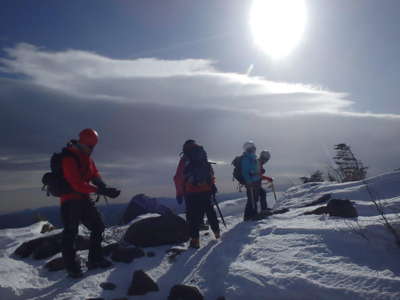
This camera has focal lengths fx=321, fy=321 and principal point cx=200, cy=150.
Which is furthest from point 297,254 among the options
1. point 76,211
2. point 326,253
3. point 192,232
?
point 76,211

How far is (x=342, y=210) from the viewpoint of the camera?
21.2 ft

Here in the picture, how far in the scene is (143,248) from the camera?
6871mm

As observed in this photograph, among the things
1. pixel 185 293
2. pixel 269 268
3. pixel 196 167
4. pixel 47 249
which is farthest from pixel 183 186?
pixel 185 293

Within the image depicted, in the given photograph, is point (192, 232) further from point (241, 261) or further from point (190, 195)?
point (241, 261)

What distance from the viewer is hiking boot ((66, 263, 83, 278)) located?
5.18 metres

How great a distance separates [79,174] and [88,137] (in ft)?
2.33

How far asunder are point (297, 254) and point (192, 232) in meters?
2.60

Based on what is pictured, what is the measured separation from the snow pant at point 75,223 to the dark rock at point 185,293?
2091mm

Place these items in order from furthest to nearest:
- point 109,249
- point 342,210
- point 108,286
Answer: point 109,249 < point 342,210 < point 108,286

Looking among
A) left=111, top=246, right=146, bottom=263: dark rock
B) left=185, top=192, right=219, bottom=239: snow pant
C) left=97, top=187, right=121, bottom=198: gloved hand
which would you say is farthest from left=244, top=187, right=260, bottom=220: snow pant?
left=97, top=187, right=121, bottom=198: gloved hand

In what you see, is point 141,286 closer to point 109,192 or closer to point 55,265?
point 109,192

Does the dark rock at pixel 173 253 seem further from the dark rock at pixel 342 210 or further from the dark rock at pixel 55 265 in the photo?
the dark rock at pixel 342 210

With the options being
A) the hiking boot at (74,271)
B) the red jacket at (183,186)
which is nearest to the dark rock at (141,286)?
the hiking boot at (74,271)

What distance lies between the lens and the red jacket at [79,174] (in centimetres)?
516
